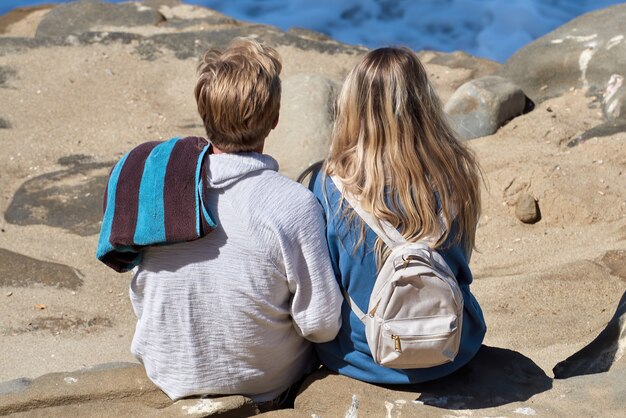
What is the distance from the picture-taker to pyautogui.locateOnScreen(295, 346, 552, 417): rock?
108 inches

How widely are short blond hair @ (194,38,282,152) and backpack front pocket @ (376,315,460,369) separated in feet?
2.20

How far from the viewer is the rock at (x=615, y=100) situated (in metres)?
7.33

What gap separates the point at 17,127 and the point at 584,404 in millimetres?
6326

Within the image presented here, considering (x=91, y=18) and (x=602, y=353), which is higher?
(x=91, y=18)

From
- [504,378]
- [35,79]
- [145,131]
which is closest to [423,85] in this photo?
[504,378]

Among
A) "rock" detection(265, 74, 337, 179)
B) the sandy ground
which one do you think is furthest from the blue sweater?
"rock" detection(265, 74, 337, 179)

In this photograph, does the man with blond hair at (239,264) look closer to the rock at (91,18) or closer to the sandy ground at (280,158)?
the sandy ground at (280,158)

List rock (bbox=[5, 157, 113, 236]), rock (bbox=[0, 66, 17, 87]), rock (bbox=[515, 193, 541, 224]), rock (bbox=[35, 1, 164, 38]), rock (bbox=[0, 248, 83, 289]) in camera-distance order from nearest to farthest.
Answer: rock (bbox=[0, 248, 83, 289]) < rock (bbox=[515, 193, 541, 224]) < rock (bbox=[5, 157, 113, 236]) < rock (bbox=[0, 66, 17, 87]) < rock (bbox=[35, 1, 164, 38])

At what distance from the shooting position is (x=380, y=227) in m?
2.64

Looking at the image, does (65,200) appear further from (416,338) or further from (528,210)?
(416,338)

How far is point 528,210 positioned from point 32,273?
3.09 m

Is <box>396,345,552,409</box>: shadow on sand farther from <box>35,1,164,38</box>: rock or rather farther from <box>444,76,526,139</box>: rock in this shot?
<box>35,1,164,38</box>: rock

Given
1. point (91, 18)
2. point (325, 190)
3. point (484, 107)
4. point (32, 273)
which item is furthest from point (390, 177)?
point (91, 18)

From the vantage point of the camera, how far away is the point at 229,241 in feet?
8.70
